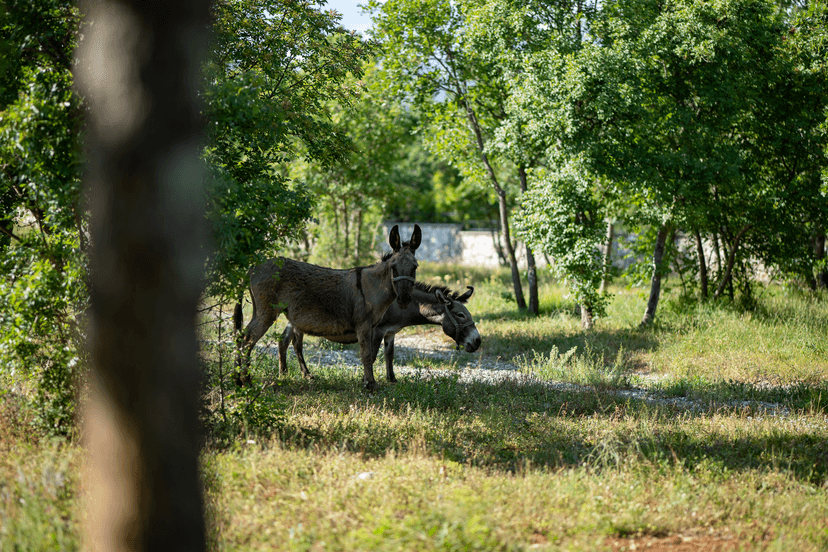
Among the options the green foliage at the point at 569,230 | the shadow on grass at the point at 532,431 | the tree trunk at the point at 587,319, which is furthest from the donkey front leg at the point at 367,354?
the tree trunk at the point at 587,319

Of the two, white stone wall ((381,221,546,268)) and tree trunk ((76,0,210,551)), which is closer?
tree trunk ((76,0,210,551))

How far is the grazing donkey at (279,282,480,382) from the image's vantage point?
9.94m

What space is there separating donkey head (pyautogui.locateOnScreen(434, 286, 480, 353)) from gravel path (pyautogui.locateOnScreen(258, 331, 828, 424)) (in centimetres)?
65

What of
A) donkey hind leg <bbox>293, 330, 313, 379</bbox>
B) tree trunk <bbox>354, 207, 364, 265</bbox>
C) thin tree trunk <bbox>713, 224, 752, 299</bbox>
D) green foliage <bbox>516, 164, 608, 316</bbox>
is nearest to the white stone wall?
tree trunk <bbox>354, 207, 364, 265</bbox>

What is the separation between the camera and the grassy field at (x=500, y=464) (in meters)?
4.30

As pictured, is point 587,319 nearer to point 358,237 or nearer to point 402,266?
point 402,266

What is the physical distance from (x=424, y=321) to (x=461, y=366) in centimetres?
201

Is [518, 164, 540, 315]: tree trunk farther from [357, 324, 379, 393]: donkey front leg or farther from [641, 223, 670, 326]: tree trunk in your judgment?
[357, 324, 379, 393]: donkey front leg

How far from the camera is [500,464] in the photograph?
6078 millimetres

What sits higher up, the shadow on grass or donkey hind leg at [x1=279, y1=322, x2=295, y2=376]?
donkey hind leg at [x1=279, y1=322, x2=295, y2=376]

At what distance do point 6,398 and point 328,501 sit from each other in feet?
14.0

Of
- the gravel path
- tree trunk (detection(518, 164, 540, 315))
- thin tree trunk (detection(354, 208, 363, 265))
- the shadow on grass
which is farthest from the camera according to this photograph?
thin tree trunk (detection(354, 208, 363, 265))

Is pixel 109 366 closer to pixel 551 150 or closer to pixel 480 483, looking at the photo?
pixel 480 483

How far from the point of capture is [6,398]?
6465 mm
